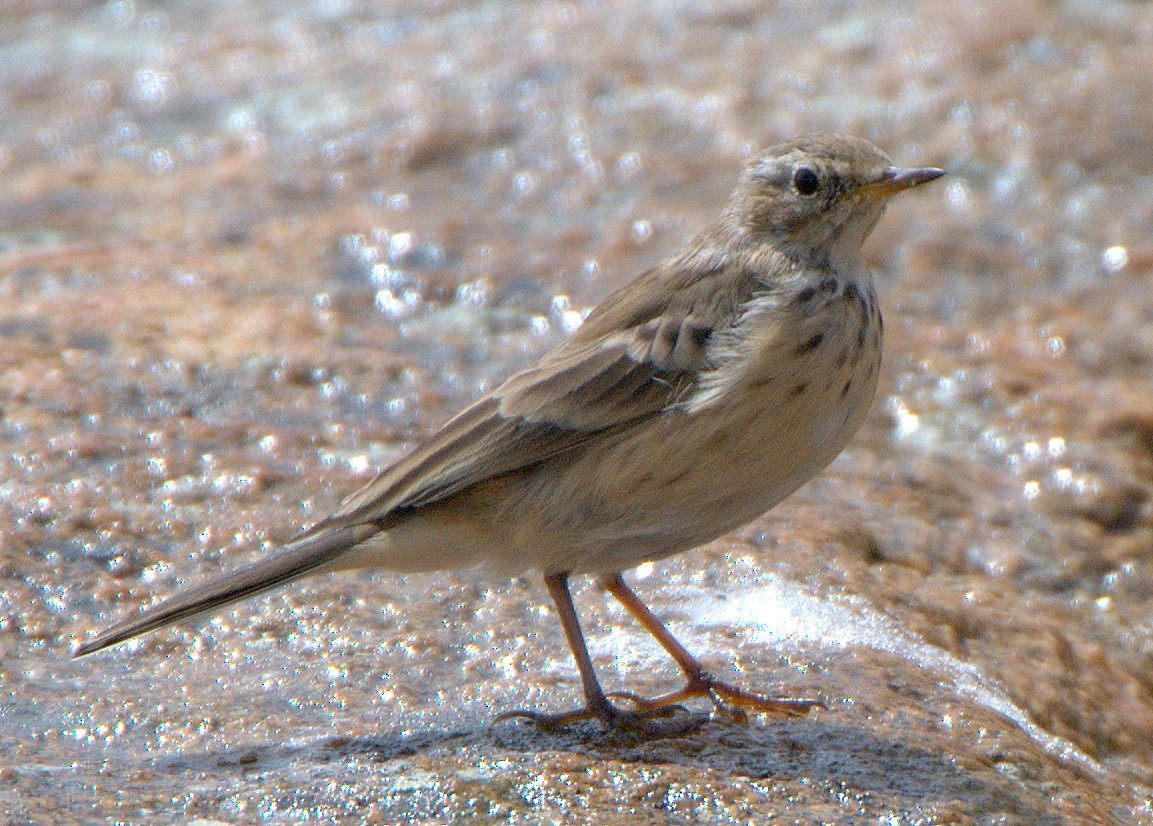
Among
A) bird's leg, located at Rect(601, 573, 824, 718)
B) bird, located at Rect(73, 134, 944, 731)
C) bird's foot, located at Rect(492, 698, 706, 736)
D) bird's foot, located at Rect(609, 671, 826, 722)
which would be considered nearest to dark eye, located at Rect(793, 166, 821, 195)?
bird, located at Rect(73, 134, 944, 731)

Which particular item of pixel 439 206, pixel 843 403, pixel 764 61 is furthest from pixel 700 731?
pixel 764 61

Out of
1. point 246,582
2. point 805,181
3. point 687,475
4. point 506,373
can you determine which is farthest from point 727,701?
point 506,373

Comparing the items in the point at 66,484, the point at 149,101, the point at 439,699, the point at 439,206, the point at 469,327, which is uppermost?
the point at 149,101

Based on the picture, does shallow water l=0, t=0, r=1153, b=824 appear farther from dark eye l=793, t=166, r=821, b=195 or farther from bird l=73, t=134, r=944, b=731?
dark eye l=793, t=166, r=821, b=195

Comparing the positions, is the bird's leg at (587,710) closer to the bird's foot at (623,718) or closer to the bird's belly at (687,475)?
the bird's foot at (623,718)

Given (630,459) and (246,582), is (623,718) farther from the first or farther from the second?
(246,582)

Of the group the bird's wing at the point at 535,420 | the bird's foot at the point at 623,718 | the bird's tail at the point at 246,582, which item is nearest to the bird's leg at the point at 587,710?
the bird's foot at the point at 623,718

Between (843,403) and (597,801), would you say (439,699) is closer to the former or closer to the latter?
(597,801)
